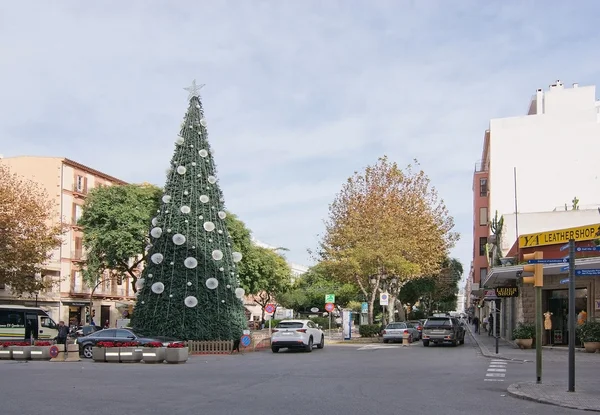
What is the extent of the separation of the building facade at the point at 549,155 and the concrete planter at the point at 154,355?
33594 mm

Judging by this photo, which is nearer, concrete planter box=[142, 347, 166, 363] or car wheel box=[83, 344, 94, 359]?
concrete planter box=[142, 347, 166, 363]

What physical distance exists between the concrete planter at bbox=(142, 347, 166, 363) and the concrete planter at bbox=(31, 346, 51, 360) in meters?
4.76

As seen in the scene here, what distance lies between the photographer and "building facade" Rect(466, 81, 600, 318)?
5378cm

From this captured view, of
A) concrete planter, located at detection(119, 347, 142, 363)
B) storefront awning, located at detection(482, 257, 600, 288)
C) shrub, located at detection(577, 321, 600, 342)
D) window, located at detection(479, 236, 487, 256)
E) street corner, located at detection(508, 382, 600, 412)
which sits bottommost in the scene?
concrete planter, located at detection(119, 347, 142, 363)

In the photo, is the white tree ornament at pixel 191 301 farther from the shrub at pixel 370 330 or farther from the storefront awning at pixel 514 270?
the shrub at pixel 370 330

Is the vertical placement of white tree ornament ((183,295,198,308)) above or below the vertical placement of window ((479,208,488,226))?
below

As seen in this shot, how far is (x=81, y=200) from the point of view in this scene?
6241 centimetres

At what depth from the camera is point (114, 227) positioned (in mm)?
46594

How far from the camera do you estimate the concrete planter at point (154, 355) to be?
24500 mm

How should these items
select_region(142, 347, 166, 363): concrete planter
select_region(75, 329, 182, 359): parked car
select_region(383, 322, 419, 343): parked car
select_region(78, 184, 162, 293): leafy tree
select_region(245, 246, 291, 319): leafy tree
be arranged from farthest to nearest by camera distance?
select_region(245, 246, 291, 319): leafy tree < select_region(78, 184, 162, 293): leafy tree < select_region(383, 322, 419, 343): parked car < select_region(75, 329, 182, 359): parked car < select_region(142, 347, 166, 363): concrete planter

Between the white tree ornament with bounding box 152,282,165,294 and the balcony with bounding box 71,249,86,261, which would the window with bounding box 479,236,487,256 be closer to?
the balcony with bounding box 71,249,86,261

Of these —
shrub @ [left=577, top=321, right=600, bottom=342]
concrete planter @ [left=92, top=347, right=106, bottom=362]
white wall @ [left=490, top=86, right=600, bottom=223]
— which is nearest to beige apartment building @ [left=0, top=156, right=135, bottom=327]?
concrete planter @ [left=92, top=347, right=106, bottom=362]

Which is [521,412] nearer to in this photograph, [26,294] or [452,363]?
[452,363]

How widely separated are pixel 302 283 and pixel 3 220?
56598mm
